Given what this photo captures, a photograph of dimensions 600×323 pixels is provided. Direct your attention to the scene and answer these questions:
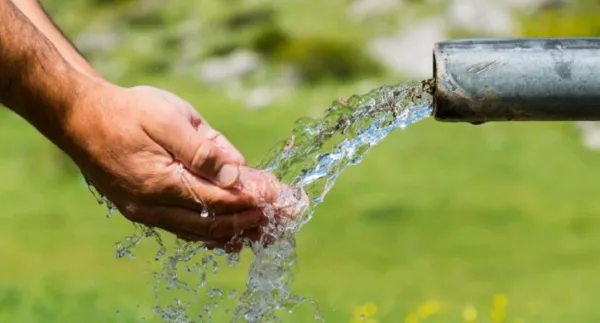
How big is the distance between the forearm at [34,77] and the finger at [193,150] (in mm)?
142

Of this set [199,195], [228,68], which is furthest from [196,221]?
[228,68]

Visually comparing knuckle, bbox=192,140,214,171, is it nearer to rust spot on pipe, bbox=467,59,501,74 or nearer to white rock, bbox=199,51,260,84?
rust spot on pipe, bbox=467,59,501,74

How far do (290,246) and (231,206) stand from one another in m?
0.27

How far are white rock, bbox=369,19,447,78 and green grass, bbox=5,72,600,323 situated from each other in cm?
60

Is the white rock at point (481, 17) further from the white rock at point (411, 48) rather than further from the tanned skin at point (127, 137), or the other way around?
the tanned skin at point (127, 137)

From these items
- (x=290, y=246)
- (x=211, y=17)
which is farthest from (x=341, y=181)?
(x=290, y=246)

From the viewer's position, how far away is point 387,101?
2.23 meters

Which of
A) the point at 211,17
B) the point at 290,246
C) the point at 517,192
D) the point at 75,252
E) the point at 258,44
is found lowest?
the point at 290,246

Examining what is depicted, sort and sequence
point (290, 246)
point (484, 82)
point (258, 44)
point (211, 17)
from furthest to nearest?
point (211, 17) → point (258, 44) → point (290, 246) → point (484, 82)

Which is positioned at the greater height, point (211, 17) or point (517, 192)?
point (211, 17)

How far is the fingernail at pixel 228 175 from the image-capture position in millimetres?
2111

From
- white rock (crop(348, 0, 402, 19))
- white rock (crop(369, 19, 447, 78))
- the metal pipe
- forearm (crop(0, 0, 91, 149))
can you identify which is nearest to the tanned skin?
forearm (crop(0, 0, 91, 149))

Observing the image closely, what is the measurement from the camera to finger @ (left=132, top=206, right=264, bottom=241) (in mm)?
2145

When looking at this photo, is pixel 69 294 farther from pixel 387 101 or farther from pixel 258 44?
pixel 258 44
